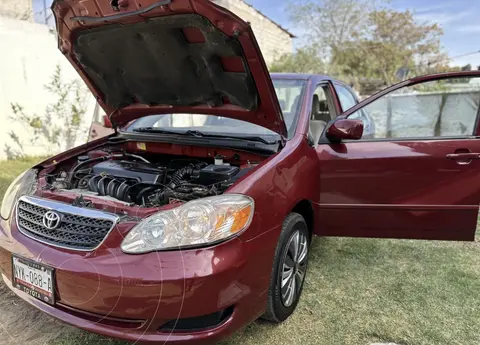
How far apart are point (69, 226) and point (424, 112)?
4.38 metres

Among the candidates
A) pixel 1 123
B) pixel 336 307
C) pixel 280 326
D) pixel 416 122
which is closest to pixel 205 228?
pixel 280 326

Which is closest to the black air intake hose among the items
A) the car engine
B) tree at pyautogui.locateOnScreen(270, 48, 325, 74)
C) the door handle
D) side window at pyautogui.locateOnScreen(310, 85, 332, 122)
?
the car engine

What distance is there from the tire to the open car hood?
64 cm

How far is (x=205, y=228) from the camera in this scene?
6.00ft

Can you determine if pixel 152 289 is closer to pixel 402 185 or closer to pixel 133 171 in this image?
pixel 133 171

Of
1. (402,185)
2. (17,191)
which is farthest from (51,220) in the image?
(402,185)

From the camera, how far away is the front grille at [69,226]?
1.91 metres

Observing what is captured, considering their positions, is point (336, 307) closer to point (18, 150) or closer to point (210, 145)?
point (210, 145)

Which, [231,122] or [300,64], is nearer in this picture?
[231,122]

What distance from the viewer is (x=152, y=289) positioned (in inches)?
67.4

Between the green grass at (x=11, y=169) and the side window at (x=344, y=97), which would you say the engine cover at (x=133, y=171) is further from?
the green grass at (x=11, y=169)

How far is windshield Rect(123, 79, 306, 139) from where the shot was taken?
284 cm

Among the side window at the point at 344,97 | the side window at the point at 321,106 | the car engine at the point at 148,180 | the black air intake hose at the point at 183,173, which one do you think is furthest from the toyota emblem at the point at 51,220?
the side window at the point at 344,97

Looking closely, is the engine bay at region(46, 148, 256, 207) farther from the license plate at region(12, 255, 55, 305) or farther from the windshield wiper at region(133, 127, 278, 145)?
the license plate at region(12, 255, 55, 305)
